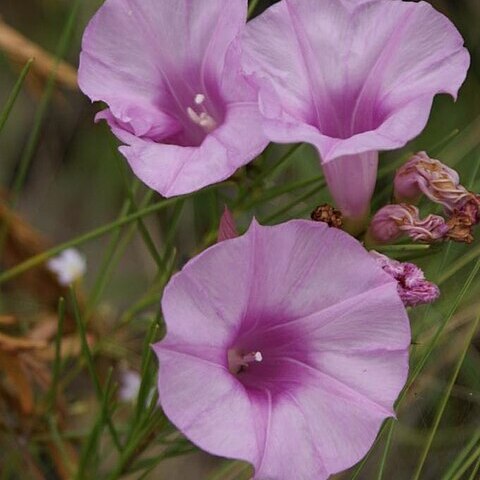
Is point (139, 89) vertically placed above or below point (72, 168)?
above

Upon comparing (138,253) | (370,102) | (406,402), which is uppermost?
(370,102)

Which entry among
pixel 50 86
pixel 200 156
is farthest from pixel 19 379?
pixel 200 156

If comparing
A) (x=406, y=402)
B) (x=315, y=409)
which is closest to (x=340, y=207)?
(x=315, y=409)

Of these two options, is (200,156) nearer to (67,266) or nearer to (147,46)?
(147,46)

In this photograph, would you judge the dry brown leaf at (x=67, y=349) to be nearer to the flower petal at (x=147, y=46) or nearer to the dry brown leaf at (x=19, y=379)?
the dry brown leaf at (x=19, y=379)

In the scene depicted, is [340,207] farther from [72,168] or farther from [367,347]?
[72,168]

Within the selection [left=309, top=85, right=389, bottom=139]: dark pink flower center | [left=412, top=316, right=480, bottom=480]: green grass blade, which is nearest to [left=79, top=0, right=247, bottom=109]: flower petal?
[left=309, top=85, right=389, bottom=139]: dark pink flower center

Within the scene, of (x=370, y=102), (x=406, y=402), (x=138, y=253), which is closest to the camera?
(x=370, y=102)
